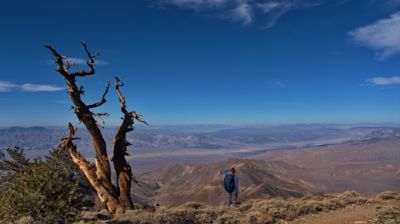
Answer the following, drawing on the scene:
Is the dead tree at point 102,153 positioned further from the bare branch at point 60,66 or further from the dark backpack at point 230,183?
the dark backpack at point 230,183

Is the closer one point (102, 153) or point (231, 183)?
point (102, 153)

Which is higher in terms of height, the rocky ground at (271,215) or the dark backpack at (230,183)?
the dark backpack at (230,183)

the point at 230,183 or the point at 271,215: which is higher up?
the point at 230,183

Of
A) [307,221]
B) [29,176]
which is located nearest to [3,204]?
[29,176]

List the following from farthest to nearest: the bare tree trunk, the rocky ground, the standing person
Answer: the standing person, the bare tree trunk, the rocky ground

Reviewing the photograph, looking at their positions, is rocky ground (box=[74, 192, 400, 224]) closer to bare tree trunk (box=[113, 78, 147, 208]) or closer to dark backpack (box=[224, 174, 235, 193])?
bare tree trunk (box=[113, 78, 147, 208])

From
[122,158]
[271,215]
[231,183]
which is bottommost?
[271,215]

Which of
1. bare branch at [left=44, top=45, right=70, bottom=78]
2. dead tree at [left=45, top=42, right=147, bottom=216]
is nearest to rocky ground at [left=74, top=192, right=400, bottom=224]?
dead tree at [left=45, top=42, right=147, bottom=216]

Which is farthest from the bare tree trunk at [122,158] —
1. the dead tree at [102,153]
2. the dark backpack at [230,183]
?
the dark backpack at [230,183]

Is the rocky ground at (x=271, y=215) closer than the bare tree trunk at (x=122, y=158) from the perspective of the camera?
Yes

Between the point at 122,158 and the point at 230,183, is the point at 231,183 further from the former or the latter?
the point at 122,158

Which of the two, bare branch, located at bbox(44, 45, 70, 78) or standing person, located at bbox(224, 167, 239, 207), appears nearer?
bare branch, located at bbox(44, 45, 70, 78)

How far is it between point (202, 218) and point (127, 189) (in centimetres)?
370

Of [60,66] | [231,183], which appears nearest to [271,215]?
[231,183]
